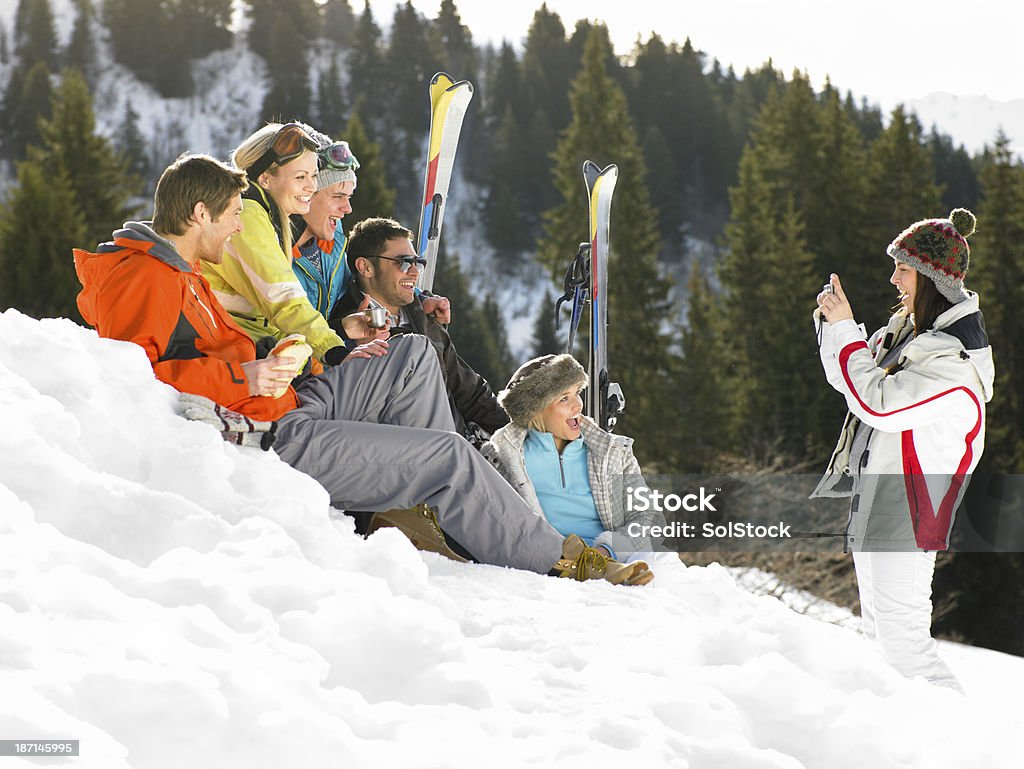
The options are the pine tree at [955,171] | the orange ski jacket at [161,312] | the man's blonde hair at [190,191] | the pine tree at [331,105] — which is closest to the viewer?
the orange ski jacket at [161,312]

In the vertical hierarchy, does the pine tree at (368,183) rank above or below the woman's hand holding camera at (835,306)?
above

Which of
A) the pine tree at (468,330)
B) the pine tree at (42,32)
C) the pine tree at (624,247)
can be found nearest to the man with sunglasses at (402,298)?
the pine tree at (624,247)

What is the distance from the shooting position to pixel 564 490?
3.59 m

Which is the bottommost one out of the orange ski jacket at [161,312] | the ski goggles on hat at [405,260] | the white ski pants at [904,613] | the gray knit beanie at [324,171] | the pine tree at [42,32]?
the white ski pants at [904,613]

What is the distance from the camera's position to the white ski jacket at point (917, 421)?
9.83 feet

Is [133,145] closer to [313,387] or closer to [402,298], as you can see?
[402,298]

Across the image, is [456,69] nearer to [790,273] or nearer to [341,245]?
[790,273]

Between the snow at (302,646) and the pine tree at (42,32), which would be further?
the pine tree at (42,32)

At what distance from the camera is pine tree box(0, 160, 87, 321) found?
22.5 m

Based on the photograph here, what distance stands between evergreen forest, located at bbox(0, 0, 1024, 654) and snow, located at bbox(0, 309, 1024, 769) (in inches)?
442

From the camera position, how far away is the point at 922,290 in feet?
10.2

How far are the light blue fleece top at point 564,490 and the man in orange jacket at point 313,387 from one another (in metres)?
0.53

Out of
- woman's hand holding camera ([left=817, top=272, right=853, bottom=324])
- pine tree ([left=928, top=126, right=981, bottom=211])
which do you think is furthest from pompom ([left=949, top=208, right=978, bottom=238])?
pine tree ([left=928, top=126, right=981, bottom=211])

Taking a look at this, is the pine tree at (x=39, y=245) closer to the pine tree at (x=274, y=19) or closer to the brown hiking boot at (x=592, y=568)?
A: the brown hiking boot at (x=592, y=568)
